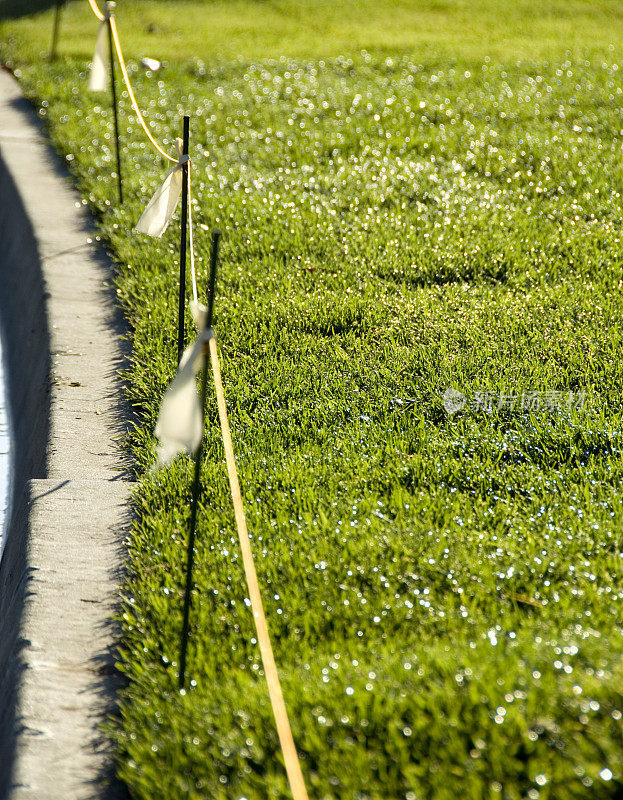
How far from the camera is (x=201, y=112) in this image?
6801mm

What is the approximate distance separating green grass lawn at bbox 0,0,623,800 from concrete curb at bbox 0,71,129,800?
4.2 inches

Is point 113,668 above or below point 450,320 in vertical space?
below

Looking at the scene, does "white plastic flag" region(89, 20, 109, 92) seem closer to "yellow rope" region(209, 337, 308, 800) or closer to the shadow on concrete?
the shadow on concrete

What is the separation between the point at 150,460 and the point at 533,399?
149cm

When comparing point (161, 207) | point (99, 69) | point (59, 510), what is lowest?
point (59, 510)

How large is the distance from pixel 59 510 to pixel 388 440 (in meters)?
1.17

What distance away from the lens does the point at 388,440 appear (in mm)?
3141

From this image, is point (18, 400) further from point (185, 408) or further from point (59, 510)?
point (185, 408)

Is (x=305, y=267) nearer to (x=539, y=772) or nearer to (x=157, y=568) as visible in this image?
(x=157, y=568)

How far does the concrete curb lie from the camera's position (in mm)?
2072

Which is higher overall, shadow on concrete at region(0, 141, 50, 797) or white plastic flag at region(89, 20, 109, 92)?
white plastic flag at region(89, 20, 109, 92)

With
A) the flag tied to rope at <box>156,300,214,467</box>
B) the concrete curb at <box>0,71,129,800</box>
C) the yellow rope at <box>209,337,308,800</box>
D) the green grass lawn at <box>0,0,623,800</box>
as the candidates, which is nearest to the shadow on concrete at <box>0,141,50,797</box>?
the concrete curb at <box>0,71,129,800</box>

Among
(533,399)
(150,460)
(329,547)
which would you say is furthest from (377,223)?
(329,547)

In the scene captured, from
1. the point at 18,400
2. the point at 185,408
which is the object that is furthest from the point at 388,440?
the point at 18,400
